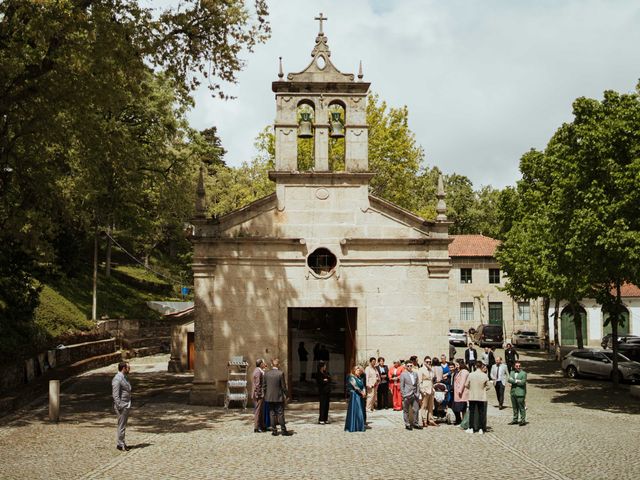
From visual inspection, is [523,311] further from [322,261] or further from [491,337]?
[322,261]

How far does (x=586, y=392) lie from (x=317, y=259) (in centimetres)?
1104

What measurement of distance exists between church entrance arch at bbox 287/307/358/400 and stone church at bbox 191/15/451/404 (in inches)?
23.1

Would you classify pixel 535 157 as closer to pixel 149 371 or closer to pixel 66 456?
pixel 149 371

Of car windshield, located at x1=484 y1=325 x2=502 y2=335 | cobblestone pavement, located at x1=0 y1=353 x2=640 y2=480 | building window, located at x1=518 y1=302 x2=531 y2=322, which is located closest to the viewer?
cobblestone pavement, located at x1=0 y1=353 x2=640 y2=480

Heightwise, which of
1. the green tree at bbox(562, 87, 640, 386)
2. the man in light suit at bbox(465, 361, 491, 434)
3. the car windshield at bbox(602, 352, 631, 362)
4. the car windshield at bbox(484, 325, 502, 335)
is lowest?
the man in light suit at bbox(465, 361, 491, 434)

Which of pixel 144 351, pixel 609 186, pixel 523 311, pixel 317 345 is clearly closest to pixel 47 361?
pixel 317 345

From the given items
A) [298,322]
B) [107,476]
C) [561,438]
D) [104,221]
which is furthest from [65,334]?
[561,438]

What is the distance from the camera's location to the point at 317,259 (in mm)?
20766

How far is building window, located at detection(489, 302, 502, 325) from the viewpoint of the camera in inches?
2145

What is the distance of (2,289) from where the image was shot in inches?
952

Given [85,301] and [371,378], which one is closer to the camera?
[371,378]

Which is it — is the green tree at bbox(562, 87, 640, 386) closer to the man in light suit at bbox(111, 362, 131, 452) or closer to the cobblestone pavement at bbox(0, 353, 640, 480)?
the cobblestone pavement at bbox(0, 353, 640, 480)

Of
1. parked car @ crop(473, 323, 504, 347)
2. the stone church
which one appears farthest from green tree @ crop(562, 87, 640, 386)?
parked car @ crop(473, 323, 504, 347)

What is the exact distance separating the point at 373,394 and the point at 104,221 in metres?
24.7
